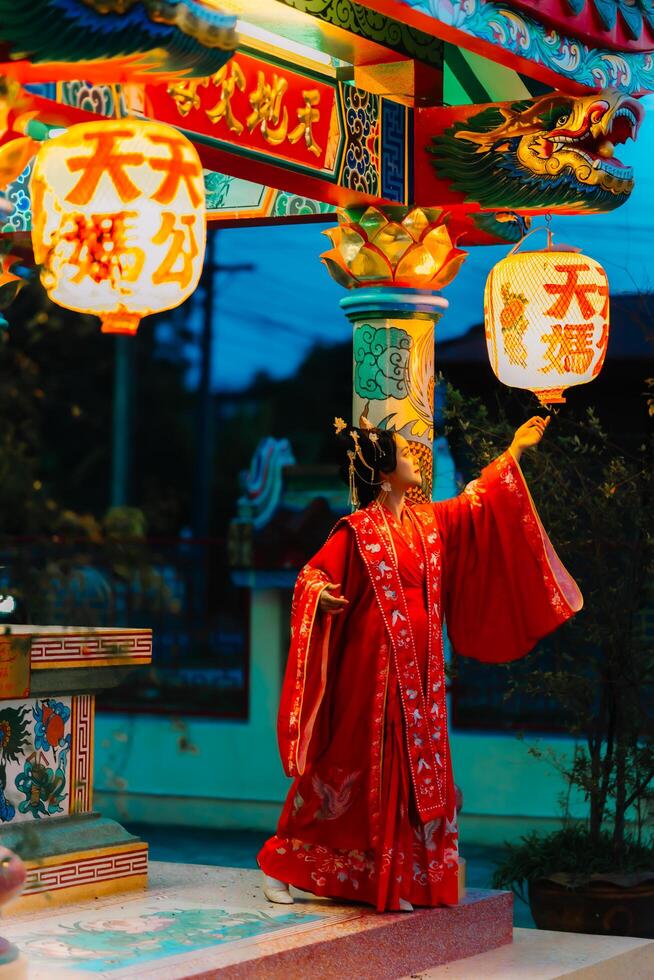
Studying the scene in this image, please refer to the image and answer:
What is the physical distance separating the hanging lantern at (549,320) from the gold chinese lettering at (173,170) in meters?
1.95

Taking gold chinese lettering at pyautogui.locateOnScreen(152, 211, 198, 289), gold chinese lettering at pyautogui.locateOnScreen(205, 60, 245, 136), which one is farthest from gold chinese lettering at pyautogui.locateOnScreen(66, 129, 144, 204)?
gold chinese lettering at pyautogui.locateOnScreen(205, 60, 245, 136)

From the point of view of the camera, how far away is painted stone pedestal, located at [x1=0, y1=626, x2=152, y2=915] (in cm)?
541

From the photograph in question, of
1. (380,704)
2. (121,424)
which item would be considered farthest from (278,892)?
(121,424)

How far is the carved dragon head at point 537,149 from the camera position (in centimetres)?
564

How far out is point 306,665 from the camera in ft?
16.8

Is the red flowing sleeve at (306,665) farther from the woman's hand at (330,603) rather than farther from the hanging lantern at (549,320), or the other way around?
the hanging lantern at (549,320)

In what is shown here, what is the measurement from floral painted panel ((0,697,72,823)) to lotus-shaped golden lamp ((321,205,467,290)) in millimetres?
1787

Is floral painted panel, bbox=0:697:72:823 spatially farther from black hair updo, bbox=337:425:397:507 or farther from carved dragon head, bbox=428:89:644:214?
carved dragon head, bbox=428:89:644:214

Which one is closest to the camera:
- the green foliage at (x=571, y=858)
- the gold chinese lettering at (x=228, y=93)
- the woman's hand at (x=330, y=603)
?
the gold chinese lettering at (x=228, y=93)

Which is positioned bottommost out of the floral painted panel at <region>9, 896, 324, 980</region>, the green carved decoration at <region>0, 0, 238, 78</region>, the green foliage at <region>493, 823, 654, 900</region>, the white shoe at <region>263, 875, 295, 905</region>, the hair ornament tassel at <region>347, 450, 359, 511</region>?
the green foliage at <region>493, 823, 654, 900</region>

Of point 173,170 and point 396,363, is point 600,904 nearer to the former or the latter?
point 396,363

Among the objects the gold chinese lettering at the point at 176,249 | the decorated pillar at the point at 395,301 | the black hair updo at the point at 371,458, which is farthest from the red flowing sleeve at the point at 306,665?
the gold chinese lettering at the point at 176,249

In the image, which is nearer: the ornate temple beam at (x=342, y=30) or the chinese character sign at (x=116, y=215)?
the chinese character sign at (x=116, y=215)

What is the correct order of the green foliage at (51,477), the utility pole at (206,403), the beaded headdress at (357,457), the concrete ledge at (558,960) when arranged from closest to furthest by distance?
the green foliage at (51,477) < the concrete ledge at (558,960) < the beaded headdress at (357,457) < the utility pole at (206,403)
